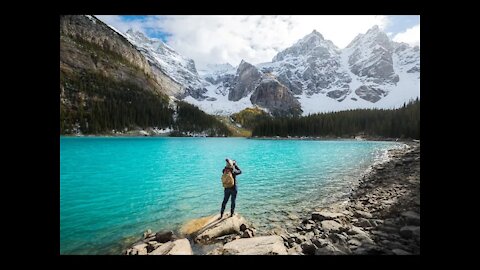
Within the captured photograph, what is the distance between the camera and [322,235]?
6.62 m

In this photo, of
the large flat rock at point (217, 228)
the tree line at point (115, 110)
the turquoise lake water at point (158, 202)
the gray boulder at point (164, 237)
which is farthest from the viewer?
the tree line at point (115, 110)

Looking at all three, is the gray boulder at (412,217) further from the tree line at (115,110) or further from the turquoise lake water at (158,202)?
the tree line at (115,110)

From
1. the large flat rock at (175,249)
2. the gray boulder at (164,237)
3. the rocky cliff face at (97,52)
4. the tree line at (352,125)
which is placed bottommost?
the gray boulder at (164,237)

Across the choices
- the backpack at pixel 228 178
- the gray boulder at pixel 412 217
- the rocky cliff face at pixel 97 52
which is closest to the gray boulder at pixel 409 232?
the gray boulder at pixel 412 217

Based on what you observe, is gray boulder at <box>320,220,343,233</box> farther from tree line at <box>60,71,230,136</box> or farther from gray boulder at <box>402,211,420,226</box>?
tree line at <box>60,71,230,136</box>

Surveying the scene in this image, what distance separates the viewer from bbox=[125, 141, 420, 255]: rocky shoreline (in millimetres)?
5562

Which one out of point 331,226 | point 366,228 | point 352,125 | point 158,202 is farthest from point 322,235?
point 352,125

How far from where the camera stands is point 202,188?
1385 centimetres

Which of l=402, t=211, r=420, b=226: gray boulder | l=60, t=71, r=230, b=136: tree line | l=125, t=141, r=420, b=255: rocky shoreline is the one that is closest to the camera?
l=125, t=141, r=420, b=255: rocky shoreline

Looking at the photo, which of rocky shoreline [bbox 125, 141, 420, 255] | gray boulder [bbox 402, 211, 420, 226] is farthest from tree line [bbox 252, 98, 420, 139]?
gray boulder [bbox 402, 211, 420, 226]

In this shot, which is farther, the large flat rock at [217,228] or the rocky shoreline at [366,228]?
the large flat rock at [217,228]

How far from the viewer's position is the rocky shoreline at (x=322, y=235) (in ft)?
18.2
